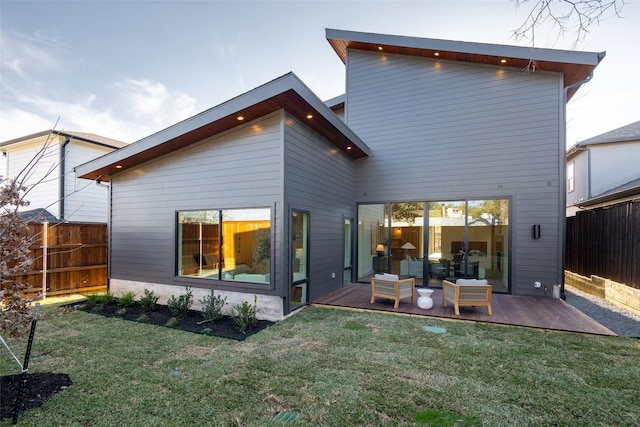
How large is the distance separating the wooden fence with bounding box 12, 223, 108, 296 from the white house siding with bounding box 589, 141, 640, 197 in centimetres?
1569

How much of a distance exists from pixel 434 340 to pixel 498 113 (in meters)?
6.01

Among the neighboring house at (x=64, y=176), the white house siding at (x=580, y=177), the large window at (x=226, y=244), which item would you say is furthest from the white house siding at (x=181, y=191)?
the white house siding at (x=580, y=177)

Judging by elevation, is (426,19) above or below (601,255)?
above

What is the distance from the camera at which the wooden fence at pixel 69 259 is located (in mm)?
7316

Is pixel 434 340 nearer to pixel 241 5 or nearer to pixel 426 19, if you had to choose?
pixel 426 19

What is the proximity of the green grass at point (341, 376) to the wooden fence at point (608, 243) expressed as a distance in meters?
3.01

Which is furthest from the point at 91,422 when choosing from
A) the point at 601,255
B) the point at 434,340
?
the point at 601,255

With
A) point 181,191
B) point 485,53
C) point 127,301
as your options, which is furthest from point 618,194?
point 127,301

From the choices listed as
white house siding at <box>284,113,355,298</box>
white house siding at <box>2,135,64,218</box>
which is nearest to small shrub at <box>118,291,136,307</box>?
white house siding at <box>284,113,355,298</box>

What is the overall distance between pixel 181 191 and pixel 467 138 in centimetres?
702

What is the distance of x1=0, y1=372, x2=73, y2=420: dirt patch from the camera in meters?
2.81

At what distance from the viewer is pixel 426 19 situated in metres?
5.14

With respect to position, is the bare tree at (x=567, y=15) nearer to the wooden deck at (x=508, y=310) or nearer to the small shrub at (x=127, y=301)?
the wooden deck at (x=508, y=310)

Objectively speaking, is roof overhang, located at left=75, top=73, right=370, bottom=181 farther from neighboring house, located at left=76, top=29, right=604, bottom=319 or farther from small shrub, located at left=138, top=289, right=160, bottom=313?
small shrub, located at left=138, top=289, right=160, bottom=313
